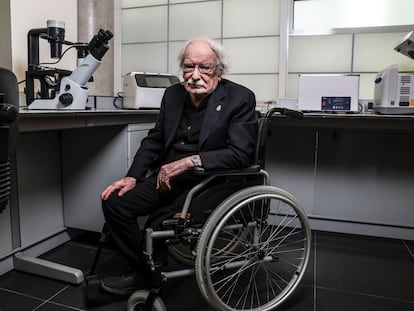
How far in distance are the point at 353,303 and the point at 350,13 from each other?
197 centimetres

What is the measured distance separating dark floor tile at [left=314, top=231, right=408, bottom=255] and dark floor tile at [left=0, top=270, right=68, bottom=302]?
5.17 feet

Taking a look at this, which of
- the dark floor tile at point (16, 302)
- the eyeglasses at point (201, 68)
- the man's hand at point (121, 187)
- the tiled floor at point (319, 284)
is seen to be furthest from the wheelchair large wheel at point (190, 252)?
the eyeglasses at point (201, 68)

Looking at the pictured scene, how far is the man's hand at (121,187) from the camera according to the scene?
4.89ft

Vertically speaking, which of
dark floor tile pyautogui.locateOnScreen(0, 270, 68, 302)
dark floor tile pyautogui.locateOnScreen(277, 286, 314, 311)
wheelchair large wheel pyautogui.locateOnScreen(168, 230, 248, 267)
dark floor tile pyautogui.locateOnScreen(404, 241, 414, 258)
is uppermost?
wheelchair large wheel pyautogui.locateOnScreen(168, 230, 248, 267)

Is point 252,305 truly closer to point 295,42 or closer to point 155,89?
point 155,89

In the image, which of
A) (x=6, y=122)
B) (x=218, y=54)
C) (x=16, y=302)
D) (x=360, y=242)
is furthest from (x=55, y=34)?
(x=360, y=242)

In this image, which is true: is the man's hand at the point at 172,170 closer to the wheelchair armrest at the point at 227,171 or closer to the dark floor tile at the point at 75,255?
the wheelchair armrest at the point at 227,171

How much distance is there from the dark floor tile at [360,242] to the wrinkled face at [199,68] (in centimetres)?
138

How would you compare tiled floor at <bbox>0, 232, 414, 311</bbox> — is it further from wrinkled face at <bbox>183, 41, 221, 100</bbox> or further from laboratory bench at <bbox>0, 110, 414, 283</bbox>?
wrinkled face at <bbox>183, 41, 221, 100</bbox>

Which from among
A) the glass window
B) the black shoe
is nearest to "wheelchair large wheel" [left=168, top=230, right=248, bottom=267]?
the black shoe

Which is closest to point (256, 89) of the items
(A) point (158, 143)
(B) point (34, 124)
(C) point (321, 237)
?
(C) point (321, 237)

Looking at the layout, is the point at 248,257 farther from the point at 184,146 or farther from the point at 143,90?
the point at 143,90

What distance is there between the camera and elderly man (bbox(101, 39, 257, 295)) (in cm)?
141

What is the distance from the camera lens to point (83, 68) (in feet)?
6.22
